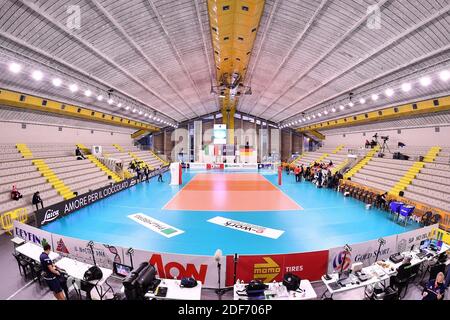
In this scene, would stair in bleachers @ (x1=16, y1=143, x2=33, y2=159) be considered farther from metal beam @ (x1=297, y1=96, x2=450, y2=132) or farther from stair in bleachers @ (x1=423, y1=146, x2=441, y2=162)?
stair in bleachers @ (x1=423, y1=146, x2=441, y2=162)

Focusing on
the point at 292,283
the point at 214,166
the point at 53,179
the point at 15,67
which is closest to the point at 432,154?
the point at 292,283

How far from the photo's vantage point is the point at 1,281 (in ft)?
19.0

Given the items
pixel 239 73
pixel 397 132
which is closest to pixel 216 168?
pixel 239 73

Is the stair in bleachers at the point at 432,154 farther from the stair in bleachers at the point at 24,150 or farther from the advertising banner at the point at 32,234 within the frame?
the stair in bleachers at the point at 24,150

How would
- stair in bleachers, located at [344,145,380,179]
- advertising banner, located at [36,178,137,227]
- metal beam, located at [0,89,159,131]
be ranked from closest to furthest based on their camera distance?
advertising banner, located at [36,178,137,227] → metal beam, located at [0,89,159,131] → stair in bleachers, located at [344,145,380,179]

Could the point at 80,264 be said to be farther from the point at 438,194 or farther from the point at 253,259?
the point at 438,194

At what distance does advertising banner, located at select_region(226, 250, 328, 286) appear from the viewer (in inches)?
211

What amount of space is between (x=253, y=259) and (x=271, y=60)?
44.9ft

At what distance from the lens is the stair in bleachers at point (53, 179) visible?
1374 centimetres

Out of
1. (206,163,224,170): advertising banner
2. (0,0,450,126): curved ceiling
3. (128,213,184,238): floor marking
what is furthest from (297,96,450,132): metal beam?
(206,163,224,170): advertising banner

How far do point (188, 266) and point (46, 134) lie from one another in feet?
63.2

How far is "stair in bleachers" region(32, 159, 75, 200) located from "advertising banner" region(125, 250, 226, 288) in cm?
1152

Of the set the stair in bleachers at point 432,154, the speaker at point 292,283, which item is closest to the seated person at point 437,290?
the speaker at point 292,283

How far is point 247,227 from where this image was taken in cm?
974
